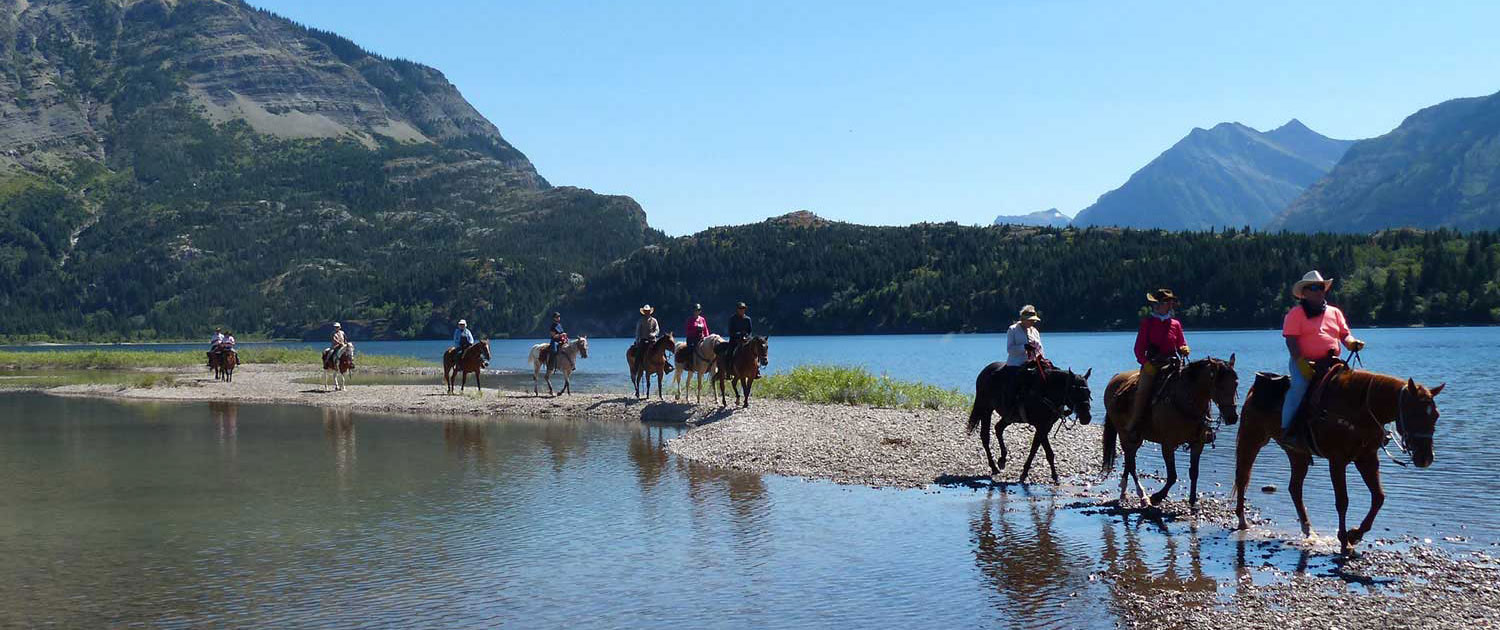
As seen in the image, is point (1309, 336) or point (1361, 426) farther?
point (1309, 336)

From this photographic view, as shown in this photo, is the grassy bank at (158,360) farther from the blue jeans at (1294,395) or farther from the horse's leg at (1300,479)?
the blue jeans at (1294,395)

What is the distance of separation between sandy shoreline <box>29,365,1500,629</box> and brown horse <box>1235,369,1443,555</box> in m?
0.94

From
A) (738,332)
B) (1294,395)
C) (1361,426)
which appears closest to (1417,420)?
(1361,426)

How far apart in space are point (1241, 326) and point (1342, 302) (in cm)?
1483

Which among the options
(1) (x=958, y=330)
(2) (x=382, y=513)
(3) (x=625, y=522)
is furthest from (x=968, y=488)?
(1) (x=958, y=330)

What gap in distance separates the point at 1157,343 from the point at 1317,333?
3.27m

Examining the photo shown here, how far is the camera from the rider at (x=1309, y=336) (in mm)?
13531

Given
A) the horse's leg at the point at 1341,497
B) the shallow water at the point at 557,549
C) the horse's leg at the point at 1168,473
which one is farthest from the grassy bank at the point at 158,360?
the horse's leg at the point at 1341,497

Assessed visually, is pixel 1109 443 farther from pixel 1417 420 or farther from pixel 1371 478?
pixel 1417 420

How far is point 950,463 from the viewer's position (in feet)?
74.0

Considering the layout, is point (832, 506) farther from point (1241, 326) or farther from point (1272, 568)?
point (1241, 326)

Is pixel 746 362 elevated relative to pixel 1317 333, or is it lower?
lower

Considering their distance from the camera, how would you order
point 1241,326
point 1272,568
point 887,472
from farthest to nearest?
point 1241,326
point 887,472
point 1272,568

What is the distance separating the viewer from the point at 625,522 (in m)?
17.1
